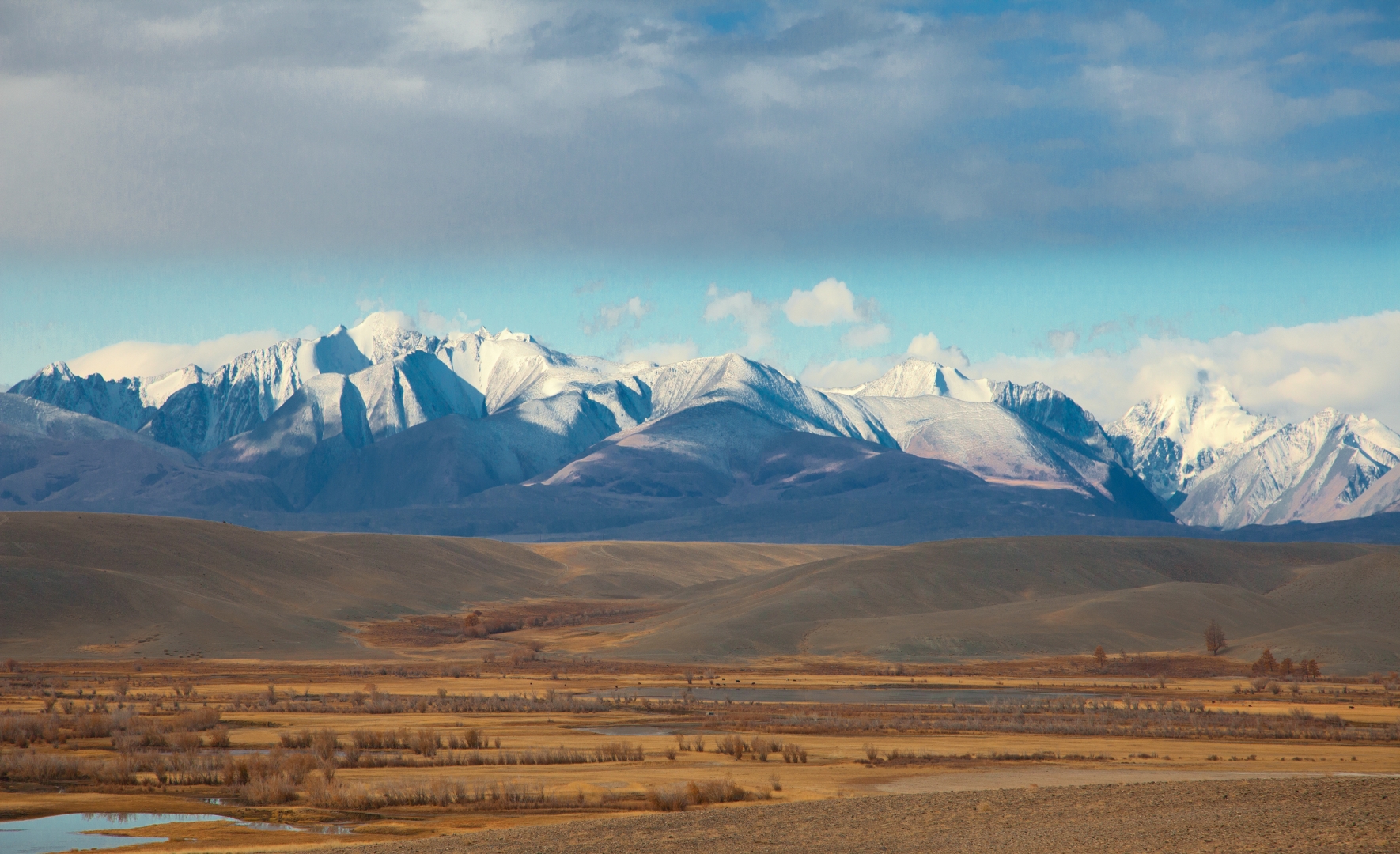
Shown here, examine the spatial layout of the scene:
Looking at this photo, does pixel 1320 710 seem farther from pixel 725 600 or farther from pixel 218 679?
pixel 725 600

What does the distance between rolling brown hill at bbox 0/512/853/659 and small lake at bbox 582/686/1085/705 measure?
42.3 metres

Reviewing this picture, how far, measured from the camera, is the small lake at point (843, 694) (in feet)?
233

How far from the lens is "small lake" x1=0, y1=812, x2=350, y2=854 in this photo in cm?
2917

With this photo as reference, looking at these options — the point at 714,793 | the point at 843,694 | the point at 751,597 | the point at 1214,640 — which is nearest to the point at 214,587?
the point at 751,597

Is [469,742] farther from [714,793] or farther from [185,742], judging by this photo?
[714,793]

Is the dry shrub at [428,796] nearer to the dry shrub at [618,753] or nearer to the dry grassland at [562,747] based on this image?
the dry grassland at [562,747]

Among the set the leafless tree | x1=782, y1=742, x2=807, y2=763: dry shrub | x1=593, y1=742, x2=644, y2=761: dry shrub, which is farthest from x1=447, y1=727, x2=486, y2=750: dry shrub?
the leafless tree

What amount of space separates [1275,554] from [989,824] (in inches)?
7097

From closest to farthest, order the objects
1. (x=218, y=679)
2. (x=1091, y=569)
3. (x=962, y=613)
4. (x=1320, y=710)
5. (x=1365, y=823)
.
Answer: (x=1365, y=823), (x=1320, y=710), (x=218, y=679), (x=962, y=613), (x=1091, y=569)

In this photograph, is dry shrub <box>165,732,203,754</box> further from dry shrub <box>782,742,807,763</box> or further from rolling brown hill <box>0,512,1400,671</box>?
rolling brown hill <box>0,512,1400,671</box>

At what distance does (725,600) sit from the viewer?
148000 millimetres

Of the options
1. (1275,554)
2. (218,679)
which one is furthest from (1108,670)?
(1275,554)

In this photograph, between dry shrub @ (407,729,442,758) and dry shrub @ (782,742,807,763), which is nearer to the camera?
dry shrub @ (782,742,807,763)

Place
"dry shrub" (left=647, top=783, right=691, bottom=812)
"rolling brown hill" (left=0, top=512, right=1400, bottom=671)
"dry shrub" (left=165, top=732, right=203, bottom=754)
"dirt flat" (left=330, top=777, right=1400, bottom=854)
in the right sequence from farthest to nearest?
"rolling brown hill" (left=0, top=512, right=1400, bottom=671), "dry shrub" (left=165, top=732, right=203, bottom=754), "dry shrub" (left=647, top=783, right=691, bottom=812), "dirt flat" (left=330, top=777, right=1400, bottom=854)
